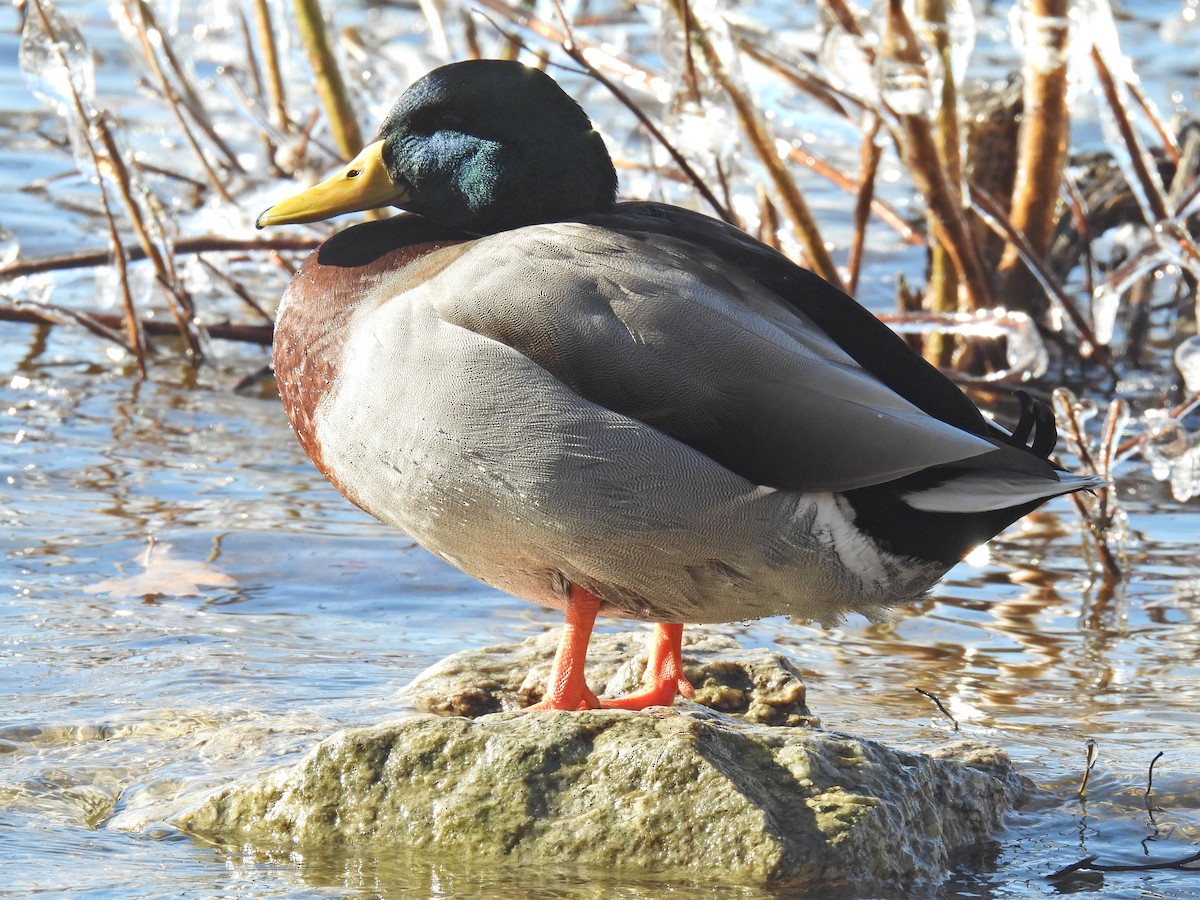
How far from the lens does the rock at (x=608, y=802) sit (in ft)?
9.04

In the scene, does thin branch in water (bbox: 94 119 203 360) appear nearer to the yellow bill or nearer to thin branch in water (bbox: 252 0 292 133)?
thin branch in water (bbox: 252 0 292 133)

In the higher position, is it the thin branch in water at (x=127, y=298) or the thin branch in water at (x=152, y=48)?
the thin branch in water at (x=152, y=48)

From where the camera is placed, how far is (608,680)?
361 cm

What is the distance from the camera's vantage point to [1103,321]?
6098 millimetres

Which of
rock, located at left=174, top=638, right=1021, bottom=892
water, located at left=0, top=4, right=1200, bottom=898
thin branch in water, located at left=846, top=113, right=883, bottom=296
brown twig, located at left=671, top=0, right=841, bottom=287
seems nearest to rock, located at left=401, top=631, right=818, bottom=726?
water, located at left=0, top=4, right=1200, bottom=898

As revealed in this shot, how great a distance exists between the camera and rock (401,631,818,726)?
136 inches

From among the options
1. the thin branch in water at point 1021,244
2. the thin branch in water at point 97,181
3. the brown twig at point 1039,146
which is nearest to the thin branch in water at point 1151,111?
the brown twig at point 1039,146

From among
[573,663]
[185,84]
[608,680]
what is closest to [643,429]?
[573,663]

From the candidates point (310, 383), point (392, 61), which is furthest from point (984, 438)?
point (392, 61)

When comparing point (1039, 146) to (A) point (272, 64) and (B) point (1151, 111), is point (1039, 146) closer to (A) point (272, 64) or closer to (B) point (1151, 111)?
(B) point (1151, 111)

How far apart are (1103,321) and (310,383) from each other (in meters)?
3.69

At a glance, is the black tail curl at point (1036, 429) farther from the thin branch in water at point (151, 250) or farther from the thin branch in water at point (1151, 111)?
the thin branch in water at point (151, 250)

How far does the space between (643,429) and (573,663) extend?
51 centimetres

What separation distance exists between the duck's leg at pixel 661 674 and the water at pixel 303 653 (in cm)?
41
